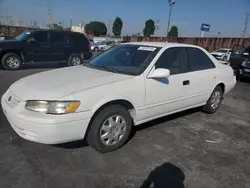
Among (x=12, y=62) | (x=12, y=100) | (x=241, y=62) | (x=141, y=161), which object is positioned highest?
(x=241, y=62)

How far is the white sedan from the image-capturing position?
2672mm

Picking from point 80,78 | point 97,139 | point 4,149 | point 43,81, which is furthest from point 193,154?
point 4,149

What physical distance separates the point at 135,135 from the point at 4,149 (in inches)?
77.7

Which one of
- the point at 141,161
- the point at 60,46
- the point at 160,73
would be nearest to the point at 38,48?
the point at 60,46

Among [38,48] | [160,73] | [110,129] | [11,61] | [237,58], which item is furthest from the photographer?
[237,58]

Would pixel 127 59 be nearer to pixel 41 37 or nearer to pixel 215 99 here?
pixel 215 99

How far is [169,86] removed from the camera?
3.70m

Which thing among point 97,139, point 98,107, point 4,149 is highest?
point 98,107

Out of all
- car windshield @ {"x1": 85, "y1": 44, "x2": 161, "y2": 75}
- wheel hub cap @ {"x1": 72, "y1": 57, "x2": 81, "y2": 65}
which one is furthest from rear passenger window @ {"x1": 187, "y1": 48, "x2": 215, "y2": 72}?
wheel hub cap @ {"x1": 72, "y1": 57, "x2": 81, "y2": 65}

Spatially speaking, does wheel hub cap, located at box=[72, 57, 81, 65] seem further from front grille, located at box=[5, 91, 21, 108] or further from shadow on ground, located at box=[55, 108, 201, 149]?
front grille, located at box=[5, 91, 21, 108]

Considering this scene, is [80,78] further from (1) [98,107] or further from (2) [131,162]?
(2) [131,162]

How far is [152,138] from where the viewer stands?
12.2ft

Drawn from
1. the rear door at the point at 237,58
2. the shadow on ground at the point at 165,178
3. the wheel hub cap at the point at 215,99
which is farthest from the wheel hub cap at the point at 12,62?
the rear door at the point at 237,58

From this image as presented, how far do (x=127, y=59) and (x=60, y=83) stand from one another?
1.29m
